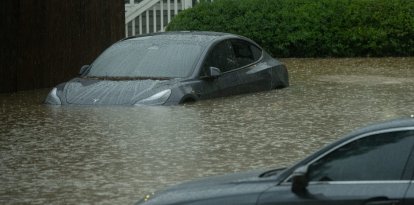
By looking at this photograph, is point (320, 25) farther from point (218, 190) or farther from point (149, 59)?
point (218, 190)

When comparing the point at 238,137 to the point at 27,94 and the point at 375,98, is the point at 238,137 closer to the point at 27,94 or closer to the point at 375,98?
the point at 375,98

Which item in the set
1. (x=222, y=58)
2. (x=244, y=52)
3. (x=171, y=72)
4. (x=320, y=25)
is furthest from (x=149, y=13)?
(x=171, y=72)

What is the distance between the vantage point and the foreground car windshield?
16.8 meters

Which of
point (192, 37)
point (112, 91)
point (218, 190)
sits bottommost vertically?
point (112, 91)

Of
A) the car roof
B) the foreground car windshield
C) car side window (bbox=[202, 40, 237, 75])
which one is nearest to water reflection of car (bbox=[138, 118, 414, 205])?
the foreground car windshield

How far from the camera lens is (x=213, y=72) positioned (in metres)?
16.5

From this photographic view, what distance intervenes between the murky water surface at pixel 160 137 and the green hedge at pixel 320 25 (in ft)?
17.9

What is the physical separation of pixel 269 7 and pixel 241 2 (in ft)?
2.76

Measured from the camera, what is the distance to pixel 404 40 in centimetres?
2511

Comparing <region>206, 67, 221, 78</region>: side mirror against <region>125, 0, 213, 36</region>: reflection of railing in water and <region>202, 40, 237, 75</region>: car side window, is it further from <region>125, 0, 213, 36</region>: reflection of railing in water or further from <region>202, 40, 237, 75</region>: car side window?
<region>125, 0, 213, 36</region>: reflection of railing in water

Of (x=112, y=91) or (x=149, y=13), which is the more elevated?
(x=112, y=91)

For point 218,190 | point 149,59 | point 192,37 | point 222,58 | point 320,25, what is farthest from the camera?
point 320,25

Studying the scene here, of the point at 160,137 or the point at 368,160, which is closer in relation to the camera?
the point at 368,160

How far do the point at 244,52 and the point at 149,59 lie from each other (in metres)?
1.86
